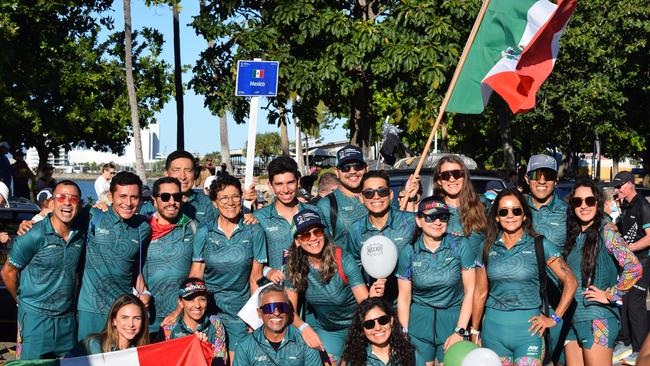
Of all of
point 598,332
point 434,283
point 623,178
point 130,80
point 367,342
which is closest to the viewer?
point 367,342

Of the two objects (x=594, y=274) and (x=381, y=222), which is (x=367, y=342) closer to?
(x=381, y=222)

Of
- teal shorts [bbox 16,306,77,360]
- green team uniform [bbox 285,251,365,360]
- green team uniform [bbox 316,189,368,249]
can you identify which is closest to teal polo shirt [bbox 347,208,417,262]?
green team uniform [bbox 316,189,368,249]

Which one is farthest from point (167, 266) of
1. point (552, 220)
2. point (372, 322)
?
point (552, 220)

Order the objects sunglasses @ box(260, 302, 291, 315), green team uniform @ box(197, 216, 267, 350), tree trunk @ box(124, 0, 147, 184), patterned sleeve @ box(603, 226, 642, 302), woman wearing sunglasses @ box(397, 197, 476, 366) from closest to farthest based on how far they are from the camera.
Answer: sunglasses @ box(260, 302, 291, 315), woman wearing sunglasses @ box(397, 197, 476, 366), patterned sleeve @ box(603, 226, 642, 302), green team uniform @ box(197, 216, 267, 350), tree trunk @ box(124, 0, 147, 184)

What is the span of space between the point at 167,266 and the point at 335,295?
1.35 meters

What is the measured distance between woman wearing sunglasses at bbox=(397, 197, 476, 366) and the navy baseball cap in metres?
0.66

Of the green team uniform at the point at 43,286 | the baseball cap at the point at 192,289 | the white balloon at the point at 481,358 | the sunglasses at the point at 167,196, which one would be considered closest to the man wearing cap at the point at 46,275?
the green team uniform at the point at 43,286

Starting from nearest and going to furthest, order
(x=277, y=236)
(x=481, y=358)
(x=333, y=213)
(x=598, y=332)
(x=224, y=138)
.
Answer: (x=481, y=358), (x=598, y=332), (x=277, y=236), (x=333, y=213), (x=224, y=138)

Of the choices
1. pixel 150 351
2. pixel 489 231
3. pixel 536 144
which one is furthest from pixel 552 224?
pixel 536 144

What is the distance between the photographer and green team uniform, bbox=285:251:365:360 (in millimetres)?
6867

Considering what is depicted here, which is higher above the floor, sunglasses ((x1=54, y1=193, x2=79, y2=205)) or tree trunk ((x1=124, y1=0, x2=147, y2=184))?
tree trunk ((x1=124, y1=0, x2=147, y2=184))

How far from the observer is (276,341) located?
6719mm

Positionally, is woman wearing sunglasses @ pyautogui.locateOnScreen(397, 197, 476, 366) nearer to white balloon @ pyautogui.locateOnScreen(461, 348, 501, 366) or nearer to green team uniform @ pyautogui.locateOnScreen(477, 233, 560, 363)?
green team uniform @ pyautogui.locateOnScreen(477, 233, 560, 363)

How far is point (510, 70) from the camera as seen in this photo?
28.9 feet
